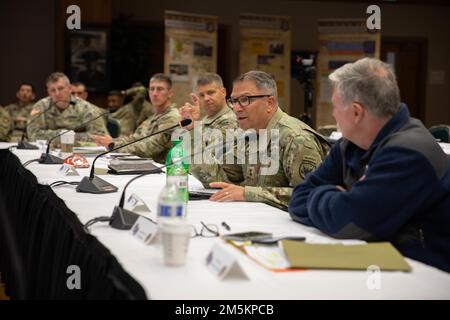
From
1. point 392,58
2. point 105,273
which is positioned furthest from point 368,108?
point 392,58

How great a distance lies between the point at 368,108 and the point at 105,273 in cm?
85

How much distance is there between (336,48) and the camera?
9453 millimetres

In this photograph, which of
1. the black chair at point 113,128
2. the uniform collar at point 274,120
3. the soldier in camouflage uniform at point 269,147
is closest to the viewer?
the soldier in camouflage uniform at point 269,147

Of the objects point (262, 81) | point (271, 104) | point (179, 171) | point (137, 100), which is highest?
point (262, 81)

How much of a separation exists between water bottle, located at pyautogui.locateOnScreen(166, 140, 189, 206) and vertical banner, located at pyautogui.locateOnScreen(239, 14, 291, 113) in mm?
4724

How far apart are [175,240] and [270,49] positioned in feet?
27.0

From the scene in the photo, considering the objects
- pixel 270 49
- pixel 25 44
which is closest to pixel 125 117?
pixel 25 44

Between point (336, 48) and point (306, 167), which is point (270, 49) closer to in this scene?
point (336, 48)

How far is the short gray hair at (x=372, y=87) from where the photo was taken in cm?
185

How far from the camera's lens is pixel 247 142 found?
3.06 meters

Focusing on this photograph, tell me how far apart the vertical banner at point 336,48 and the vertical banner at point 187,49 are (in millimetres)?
1581

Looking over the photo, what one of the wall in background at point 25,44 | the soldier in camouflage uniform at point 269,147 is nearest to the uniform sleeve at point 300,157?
the soldier in camouflage uniform at point 269,147

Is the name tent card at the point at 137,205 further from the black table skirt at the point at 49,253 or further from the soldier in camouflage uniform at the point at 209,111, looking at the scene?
the soldier in camouflage uniform at the point at 209,111

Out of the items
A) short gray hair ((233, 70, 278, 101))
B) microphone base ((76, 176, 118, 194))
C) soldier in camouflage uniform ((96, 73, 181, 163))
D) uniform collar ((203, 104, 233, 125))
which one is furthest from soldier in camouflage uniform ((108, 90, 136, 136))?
microphone base ((76, 176, 118, 194))
